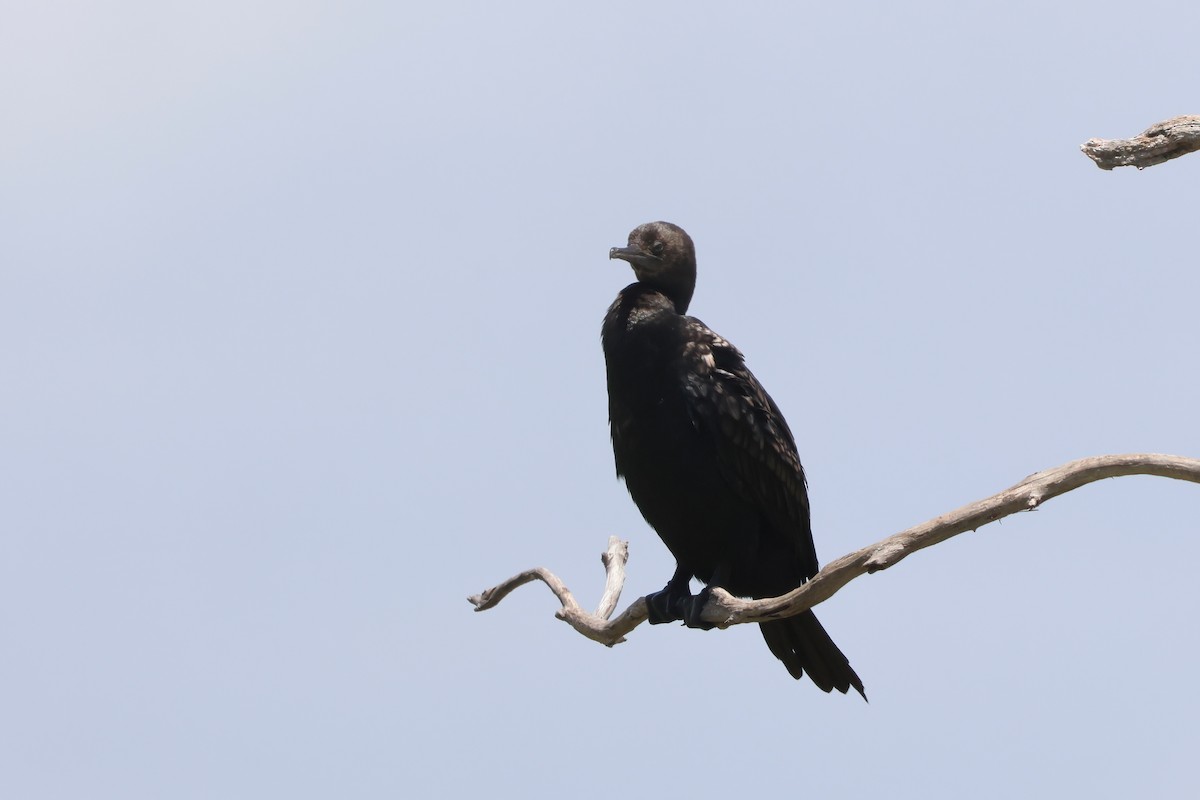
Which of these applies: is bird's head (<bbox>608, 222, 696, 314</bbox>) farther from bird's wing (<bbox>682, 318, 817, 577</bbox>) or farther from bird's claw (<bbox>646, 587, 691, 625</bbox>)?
bird's claw (<bbox>646, 587, 691, 625</bbox>)

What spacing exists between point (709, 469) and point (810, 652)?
826mm

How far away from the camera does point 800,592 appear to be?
5293 mm

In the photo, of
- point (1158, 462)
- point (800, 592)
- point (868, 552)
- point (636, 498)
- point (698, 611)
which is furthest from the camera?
point (636, 498)

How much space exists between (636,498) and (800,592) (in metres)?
1.47

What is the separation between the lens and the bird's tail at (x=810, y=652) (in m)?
6.47

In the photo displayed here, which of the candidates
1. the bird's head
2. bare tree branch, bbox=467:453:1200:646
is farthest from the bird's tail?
the bird's head

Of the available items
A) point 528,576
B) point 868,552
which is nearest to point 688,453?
point 528,576

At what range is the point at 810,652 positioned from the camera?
21.4ft

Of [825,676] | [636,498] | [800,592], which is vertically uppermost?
[636,498]

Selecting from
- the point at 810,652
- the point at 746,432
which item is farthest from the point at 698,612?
the point at 746,432

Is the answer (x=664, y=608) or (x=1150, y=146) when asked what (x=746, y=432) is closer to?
(x=664, y=608)

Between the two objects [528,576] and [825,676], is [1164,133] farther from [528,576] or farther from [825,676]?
[528,576]

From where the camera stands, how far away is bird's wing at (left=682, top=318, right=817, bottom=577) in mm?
6457

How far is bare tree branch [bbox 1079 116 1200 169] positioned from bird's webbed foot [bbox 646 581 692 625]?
7.93 feet
